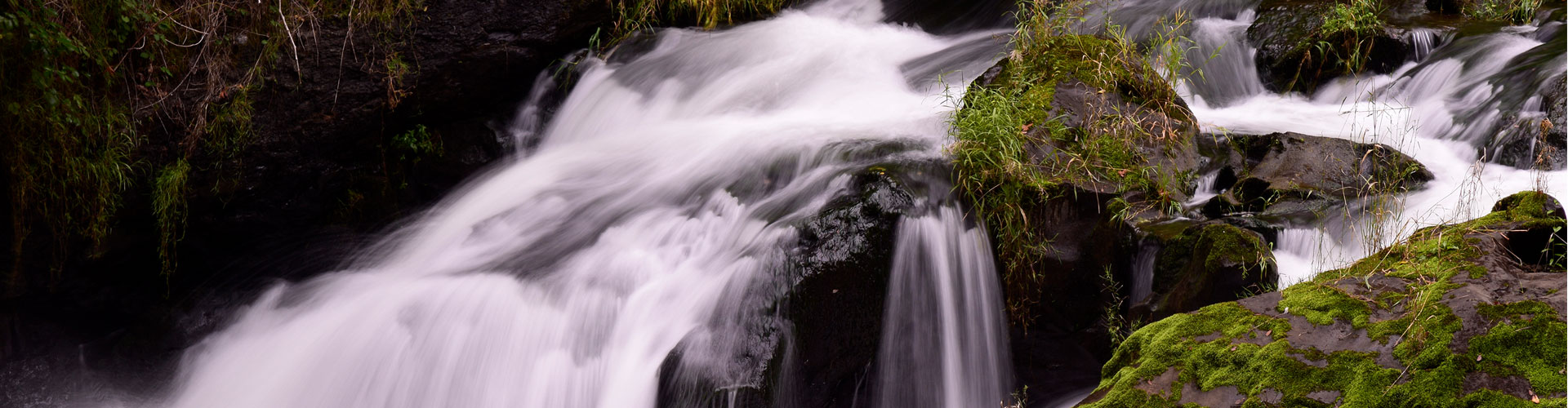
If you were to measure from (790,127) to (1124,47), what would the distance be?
7.08ft

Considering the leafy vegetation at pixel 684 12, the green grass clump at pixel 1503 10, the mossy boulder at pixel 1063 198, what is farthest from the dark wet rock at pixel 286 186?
the green grass clump at pixel 1503 10

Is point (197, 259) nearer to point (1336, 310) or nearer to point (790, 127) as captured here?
point (790, 127)

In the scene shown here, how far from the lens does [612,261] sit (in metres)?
4.78

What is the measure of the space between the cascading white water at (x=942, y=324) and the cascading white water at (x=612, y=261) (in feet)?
0.04

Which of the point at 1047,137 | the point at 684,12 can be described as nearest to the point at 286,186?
the point at 684,12

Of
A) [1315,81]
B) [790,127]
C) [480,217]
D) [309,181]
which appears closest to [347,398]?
[480,217]

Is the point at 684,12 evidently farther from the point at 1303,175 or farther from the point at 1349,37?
the point at 1349,37

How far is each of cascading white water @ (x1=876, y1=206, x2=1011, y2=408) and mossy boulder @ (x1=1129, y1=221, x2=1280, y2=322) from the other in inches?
28.6

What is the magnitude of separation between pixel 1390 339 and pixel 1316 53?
4.99 m

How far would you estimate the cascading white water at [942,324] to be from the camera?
4.27m

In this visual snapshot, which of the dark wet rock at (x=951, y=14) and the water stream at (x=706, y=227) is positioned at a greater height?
the dark wet rock at (x=951, y=14)

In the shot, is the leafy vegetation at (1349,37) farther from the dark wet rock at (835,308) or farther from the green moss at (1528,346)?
the green moss at (1528,346)

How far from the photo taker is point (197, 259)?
5.73m

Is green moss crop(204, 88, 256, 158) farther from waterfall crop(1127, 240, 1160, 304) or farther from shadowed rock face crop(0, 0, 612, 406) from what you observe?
waterfall crop(1127, 240, 1160, 304)
